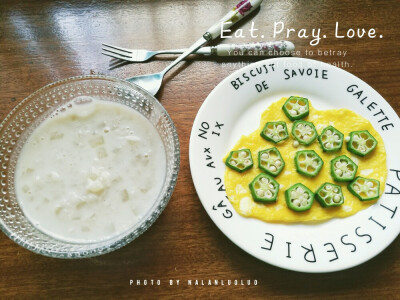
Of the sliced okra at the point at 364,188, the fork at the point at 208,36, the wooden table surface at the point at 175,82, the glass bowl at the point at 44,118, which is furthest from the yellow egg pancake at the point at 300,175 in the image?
the fork at the point at 208,36

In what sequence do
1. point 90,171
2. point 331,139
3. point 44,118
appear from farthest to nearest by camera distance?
point 331,139 → point 44,118 → point 90,171

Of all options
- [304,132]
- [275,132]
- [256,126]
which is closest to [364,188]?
[304,132]

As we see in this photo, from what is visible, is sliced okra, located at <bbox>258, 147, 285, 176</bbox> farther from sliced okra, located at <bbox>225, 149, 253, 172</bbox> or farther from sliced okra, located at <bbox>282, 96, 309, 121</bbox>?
sliced okra, located at <bbox>282, 96, 309, 121</bbox>

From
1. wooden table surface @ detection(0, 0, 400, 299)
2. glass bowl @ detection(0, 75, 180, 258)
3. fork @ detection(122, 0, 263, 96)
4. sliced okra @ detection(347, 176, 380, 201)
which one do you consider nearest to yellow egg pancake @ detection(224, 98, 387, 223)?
sliced okra @ detection(347, 176, 380, 201)

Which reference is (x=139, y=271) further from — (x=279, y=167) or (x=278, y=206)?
Answer: (x=279, y=167)

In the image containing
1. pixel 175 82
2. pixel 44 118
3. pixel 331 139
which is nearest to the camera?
pixel 44 118

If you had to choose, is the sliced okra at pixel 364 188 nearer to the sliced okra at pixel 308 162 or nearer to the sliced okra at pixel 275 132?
the sliced okra at pixel 308 162

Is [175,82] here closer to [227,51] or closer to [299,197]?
[227,51]
